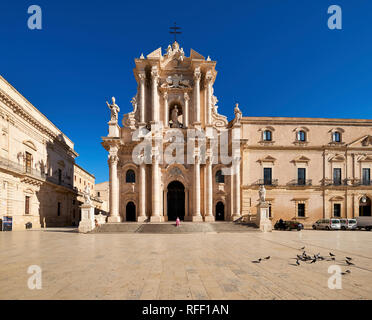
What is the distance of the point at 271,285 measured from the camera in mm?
6816

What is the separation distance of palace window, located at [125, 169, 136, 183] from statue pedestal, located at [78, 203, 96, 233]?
7486 mm

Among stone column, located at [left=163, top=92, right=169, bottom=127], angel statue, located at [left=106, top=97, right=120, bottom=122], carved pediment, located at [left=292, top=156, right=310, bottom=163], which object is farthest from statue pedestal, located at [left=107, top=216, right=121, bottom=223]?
carved pediment, located at [left=292, top=156, right=310, bottom=163]

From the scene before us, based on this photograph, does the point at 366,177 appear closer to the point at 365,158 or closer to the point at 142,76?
the point at 365,158

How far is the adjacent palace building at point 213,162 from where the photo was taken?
29.1 metres

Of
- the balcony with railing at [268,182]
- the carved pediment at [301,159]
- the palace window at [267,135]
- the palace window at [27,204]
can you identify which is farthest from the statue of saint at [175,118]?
the palace window at [27,204]

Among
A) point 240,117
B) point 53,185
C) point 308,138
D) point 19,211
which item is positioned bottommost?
point 19,211

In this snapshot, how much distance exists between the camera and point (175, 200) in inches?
1212

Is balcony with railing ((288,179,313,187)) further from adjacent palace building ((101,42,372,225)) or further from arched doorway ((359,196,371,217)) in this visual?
arched doorway ((359,196,371,217))

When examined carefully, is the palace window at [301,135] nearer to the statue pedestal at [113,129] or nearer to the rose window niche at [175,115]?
the rose window niche at [175,115]

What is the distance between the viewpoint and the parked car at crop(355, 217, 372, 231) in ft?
92.1
